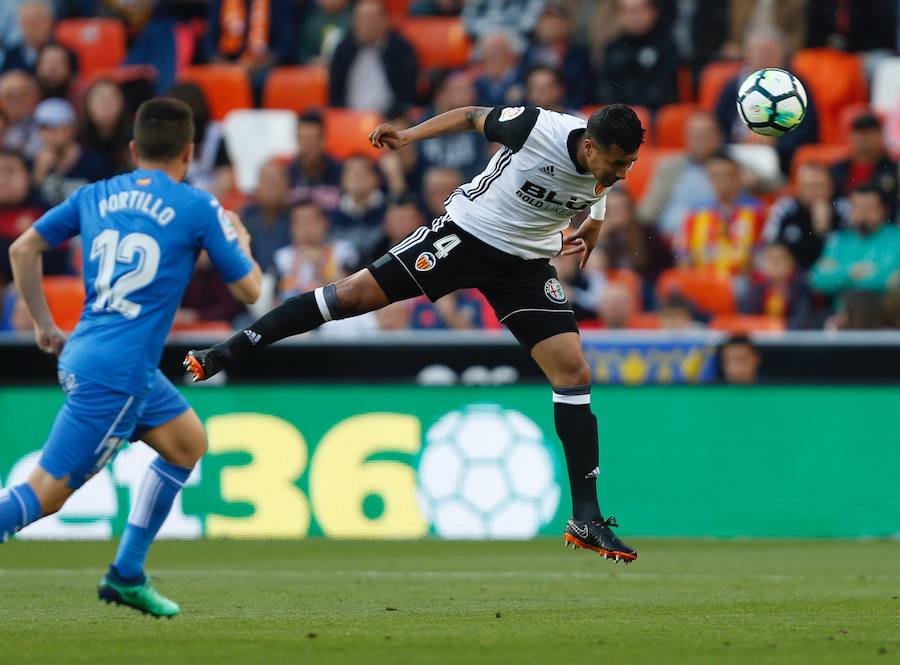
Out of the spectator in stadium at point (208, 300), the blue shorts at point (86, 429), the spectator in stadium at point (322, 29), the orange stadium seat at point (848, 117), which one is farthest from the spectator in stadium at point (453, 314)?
the blue shorts at point (86, 429)

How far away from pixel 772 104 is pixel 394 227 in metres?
6.63

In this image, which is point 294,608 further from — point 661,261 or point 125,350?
point 661,261

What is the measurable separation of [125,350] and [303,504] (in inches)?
256

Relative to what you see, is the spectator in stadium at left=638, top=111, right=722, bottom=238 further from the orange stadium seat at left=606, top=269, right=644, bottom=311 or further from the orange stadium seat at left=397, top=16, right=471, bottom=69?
the orange stadium seat at left=397, top=16, right=471, bottom=69

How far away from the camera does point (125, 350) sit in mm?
6418

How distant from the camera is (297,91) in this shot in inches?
713

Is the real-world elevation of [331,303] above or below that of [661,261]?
above

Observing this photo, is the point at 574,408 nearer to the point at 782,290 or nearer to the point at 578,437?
the point at 578,437

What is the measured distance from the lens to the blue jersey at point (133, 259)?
6.42m

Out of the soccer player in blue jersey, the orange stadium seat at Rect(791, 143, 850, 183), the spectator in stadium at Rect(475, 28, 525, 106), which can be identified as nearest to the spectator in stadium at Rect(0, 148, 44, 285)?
the spectator in stadium at Rect(475, 28, 525, 106)

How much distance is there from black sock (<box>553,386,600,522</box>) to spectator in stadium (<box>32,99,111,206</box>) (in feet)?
30.2

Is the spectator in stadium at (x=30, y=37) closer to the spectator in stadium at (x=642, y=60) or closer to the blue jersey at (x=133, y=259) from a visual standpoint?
the spectator in stadium at (x=642, y=60)

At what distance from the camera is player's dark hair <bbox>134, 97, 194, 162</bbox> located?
6645 mm

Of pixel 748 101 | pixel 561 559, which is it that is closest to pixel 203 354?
pixel 748 101
